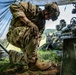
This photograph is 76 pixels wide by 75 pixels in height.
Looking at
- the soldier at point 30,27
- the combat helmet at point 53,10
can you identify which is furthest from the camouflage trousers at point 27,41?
the combat helmet at point 53,10

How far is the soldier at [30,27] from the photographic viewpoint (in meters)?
1.89

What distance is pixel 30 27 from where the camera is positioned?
1.88 meters

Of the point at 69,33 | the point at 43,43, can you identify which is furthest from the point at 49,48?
the point at 69,33

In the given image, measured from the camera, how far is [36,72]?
6.13 feet

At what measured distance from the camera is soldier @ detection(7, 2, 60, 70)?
6.20 ft

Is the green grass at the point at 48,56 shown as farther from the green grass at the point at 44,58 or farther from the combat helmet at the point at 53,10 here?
the combat helmet at the point at 53,10

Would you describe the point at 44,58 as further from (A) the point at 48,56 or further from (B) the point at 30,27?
(B) the point at 30,27

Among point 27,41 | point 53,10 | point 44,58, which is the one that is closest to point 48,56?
point 44,58

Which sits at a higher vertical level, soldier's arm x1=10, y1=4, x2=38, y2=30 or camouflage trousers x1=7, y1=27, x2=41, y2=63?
soldier's arm x1=10, y1=4, x2=38, y2=30

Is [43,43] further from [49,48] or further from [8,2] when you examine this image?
[8,2]

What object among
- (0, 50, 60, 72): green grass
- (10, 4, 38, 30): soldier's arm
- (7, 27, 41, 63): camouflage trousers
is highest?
(10, 4, 38, 30): soldier's arm

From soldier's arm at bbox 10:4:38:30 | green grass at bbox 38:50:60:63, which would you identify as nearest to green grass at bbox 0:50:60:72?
green grass at bbox 38:50:60:63

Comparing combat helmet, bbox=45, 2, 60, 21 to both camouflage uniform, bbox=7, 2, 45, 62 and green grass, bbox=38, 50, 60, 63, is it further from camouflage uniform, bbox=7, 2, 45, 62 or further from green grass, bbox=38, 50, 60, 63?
green grass, bbox=38, 50, 60, 63

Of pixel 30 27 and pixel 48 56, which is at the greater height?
pixel 30 27
